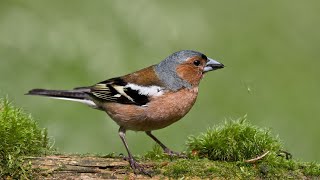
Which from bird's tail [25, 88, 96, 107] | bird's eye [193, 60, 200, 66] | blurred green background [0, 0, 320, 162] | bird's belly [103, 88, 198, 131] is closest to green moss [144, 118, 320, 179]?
bird's belly [103, 88, 198, 131]

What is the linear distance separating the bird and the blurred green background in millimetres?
2178

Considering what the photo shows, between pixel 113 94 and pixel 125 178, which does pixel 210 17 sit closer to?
pixel 113 94

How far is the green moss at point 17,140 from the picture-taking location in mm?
5680

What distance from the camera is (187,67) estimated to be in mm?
7238

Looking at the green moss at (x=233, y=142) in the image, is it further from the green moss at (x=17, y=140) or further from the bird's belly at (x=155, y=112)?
the green moss at (x=17, y=140)

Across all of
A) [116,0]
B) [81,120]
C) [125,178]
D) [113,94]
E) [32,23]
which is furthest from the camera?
[116,0]

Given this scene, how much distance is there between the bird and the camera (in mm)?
6715

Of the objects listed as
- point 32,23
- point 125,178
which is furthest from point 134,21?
point 125,178

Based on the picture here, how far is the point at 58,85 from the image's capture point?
1040 cm

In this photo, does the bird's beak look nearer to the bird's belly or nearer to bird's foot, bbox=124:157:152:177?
the bird's belly

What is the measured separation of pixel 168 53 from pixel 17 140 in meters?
5.74

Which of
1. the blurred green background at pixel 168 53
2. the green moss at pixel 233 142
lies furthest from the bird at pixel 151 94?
the blurred green background at pixel 168 53

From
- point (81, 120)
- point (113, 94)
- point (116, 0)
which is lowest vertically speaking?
point (113, 94)

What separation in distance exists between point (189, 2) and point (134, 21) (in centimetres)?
147
